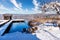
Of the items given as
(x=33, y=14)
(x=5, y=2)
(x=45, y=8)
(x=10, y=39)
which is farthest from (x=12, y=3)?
(x=10, y=39)

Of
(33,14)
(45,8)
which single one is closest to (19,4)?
(33,14)

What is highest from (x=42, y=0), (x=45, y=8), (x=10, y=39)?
(x=42, y=0)

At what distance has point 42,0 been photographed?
1384 cm

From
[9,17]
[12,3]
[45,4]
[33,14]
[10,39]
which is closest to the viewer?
[10,39]

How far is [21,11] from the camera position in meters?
15.5

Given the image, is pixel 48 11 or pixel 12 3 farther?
pixel 12 3

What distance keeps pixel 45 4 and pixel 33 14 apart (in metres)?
2.11

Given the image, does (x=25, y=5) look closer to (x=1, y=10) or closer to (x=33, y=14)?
(x=33, y=14)

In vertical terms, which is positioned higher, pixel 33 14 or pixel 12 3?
pixel 12 3

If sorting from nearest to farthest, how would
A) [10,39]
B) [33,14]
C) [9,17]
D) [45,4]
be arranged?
1. [10,39]
2. [9,17]
3. [45,4]
4. [33,14]

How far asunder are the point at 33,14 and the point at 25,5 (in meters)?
1.41

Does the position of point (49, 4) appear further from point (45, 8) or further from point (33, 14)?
point (33, 14)

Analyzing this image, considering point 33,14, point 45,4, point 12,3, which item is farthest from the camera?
Result: point 12,3

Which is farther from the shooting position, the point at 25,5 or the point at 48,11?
the point at 25,5
